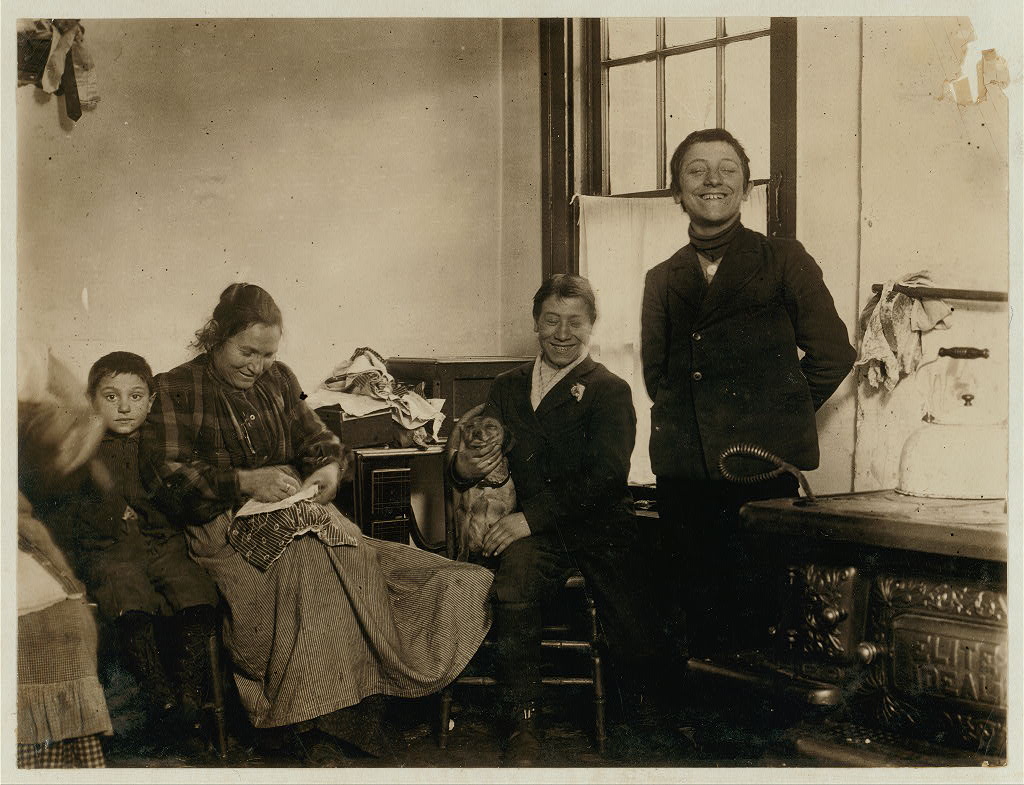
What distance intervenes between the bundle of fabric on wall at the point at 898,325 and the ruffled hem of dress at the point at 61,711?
83.7 inches

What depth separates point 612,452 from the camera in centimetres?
244

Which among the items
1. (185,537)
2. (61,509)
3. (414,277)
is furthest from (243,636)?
(414,277)

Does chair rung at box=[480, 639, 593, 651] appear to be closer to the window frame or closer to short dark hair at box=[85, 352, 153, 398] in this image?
the window frame

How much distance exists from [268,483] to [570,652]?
34.6 inches

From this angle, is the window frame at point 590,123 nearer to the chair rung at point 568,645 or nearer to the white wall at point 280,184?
the white wall at point 280,184

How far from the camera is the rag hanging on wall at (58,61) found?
239cm

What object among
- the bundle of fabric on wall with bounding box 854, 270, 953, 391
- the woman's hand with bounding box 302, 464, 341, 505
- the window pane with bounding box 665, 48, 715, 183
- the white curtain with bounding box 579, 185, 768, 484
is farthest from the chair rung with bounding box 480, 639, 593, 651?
the window pane with bounding box 665, 48, 715, 183

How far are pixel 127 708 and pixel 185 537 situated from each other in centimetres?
45

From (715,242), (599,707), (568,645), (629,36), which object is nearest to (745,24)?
(629,36)

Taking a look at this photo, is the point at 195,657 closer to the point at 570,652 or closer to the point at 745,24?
the point at 570,652

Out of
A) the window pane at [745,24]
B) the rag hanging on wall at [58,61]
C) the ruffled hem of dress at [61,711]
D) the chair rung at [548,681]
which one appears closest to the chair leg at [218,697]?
the ruffled hem of dress at [61,711]

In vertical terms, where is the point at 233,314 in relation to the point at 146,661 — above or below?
above

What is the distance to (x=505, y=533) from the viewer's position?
7.94 ft

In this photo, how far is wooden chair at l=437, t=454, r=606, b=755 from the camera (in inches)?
90.8
